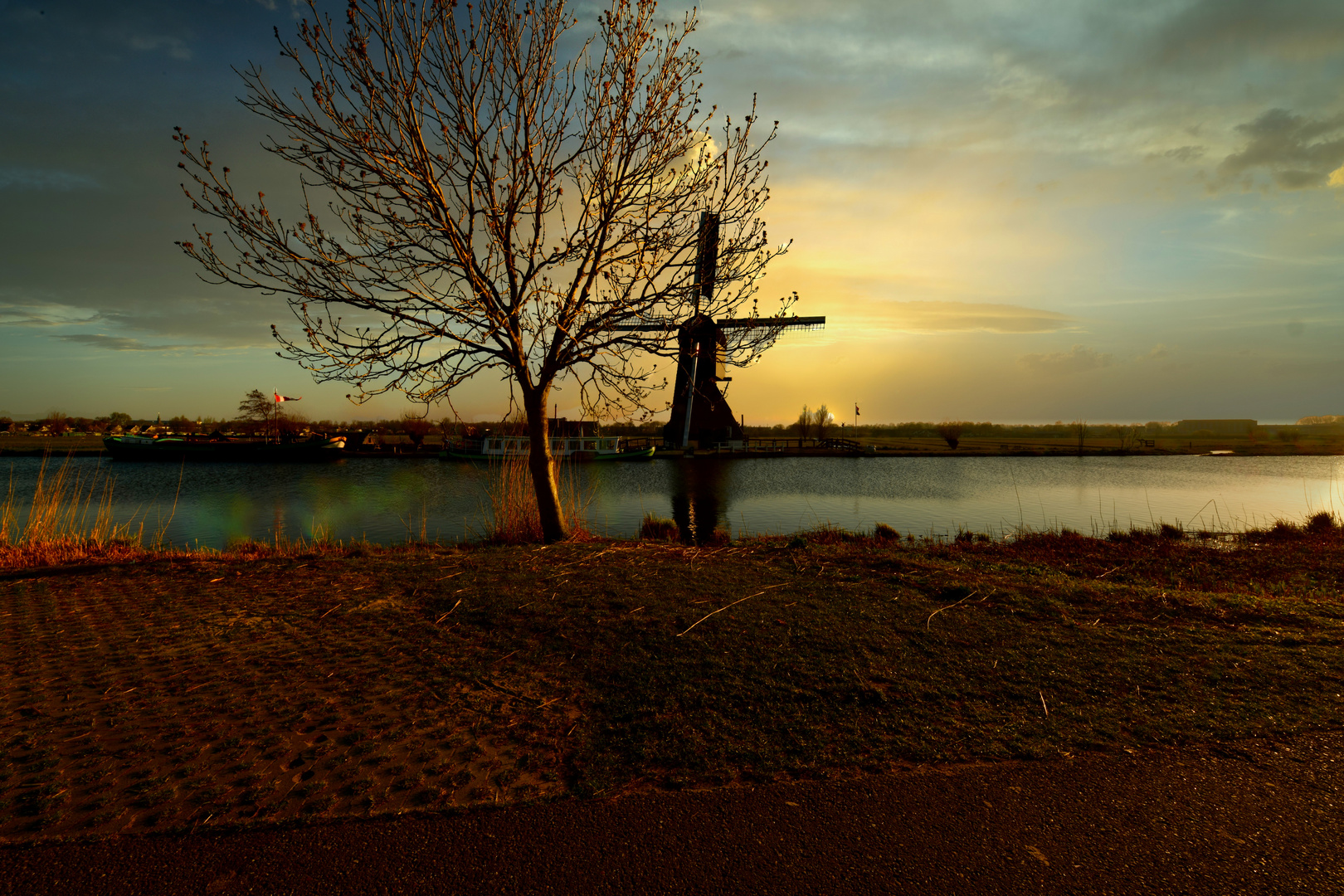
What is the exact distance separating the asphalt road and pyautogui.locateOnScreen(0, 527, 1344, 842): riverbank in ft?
0.55

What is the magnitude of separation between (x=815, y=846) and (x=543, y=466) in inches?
286

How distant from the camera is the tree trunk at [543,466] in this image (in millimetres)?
8922

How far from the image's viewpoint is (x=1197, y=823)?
261 cm

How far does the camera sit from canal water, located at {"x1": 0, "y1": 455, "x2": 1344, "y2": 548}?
1778cm

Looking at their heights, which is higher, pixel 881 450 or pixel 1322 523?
pixel 881 450

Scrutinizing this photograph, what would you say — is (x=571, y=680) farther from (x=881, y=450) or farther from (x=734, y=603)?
(x=881, y=450)

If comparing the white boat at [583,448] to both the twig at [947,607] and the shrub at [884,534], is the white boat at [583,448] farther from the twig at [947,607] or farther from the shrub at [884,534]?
the twig at [947,607]

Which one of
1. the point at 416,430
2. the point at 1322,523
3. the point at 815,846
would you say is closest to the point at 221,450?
the point at 416,430

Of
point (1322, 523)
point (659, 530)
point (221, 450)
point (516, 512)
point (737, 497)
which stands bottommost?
point (737, 497)

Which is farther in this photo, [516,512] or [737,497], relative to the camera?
[737,497]

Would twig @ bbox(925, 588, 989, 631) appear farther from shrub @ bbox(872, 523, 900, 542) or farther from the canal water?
the canal water

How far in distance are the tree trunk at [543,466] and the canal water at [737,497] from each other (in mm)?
3312

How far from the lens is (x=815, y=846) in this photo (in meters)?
2.48

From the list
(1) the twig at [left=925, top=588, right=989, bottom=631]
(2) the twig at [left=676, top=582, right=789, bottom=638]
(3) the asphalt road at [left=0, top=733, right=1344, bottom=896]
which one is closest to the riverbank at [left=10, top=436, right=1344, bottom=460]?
(2) the twig at [left=676, top=582, right=789, bottom=638]
